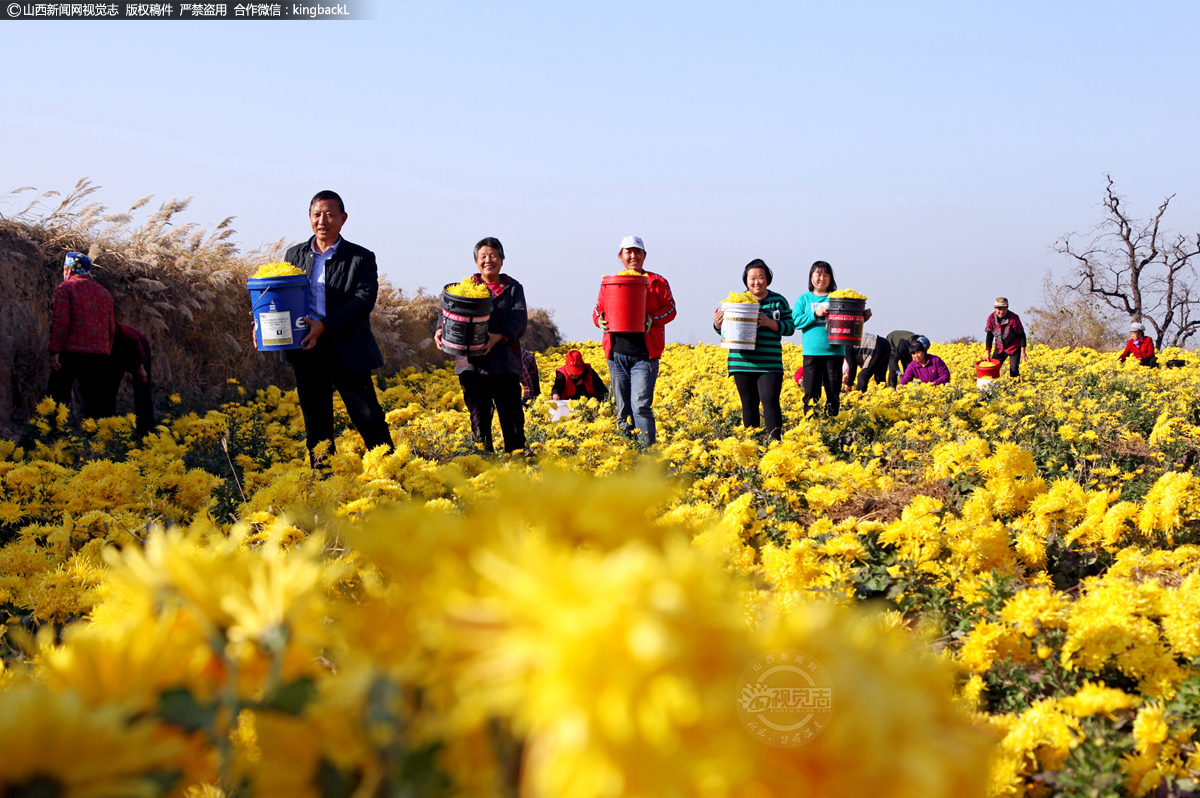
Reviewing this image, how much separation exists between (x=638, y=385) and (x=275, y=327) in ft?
9.79

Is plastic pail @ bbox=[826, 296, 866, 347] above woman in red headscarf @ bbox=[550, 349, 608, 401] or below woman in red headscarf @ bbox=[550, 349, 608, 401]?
above

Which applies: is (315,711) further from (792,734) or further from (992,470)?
(992,470)

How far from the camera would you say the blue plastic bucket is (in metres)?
4.43

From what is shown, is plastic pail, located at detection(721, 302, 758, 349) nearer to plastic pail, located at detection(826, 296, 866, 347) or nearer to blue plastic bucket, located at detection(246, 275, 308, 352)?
plastic pail, located at detection(826, 296, 866, 347)

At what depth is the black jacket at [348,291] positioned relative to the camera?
4852mm

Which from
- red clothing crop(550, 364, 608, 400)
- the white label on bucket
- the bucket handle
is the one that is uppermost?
the bucket handle

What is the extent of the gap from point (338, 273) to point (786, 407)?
5617mm

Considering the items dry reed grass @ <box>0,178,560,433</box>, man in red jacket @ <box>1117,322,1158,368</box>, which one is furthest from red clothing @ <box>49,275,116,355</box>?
man in red jacket @ <box>1117,322,1158,368</box>

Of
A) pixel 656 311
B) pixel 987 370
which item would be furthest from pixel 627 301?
pixel 987 370

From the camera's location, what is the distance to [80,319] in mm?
6469

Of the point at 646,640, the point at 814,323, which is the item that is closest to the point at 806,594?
the point at 646,640

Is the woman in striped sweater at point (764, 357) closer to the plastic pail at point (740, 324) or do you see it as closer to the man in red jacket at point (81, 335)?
the plastic pail at point (740, 324)

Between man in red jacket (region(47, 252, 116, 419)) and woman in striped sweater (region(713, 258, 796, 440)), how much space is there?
5.41 meters

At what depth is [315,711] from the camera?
55cm
